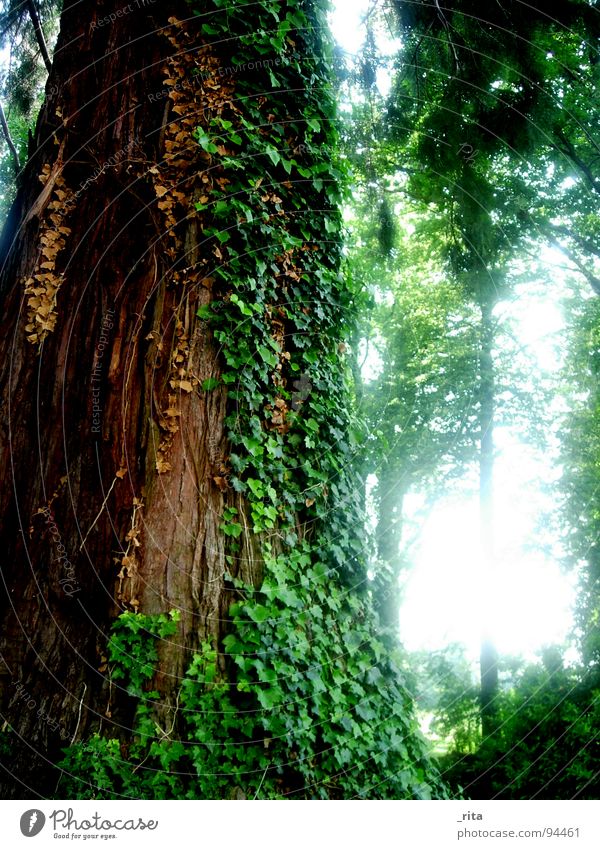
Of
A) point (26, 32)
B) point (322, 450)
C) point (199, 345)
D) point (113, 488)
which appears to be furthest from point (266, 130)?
point (26, 32)

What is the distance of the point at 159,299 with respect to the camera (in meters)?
4.11

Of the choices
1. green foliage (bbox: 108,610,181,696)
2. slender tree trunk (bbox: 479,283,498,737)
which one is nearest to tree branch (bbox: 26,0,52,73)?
green foliage (bbox: 108,610,181,696)

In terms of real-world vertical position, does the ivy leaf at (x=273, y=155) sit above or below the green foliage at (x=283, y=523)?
above

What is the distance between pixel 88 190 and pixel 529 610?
862 cm

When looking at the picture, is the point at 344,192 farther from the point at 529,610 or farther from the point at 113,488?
the point at 529,610
